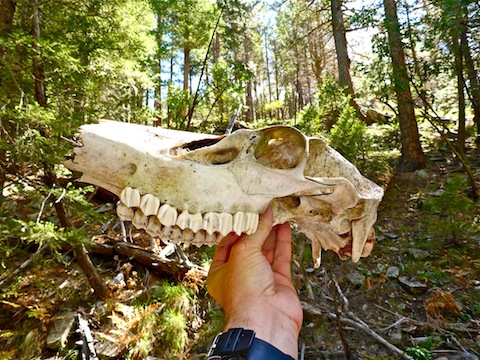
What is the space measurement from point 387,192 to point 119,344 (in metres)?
6.60

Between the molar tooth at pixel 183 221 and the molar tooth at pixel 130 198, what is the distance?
0.73 feet

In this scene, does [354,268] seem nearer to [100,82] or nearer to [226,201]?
[226,201]

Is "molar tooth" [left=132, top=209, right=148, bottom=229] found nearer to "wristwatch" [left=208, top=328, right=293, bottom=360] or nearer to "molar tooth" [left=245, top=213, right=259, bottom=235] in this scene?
"molar tooth" [left=245, top=213, right=259, bottom=235]

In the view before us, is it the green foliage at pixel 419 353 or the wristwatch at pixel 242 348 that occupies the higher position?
the wristwatch at pixel 242 348

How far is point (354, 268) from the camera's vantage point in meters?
5.02

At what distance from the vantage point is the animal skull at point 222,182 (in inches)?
62.4

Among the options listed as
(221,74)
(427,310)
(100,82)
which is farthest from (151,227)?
(221,74)

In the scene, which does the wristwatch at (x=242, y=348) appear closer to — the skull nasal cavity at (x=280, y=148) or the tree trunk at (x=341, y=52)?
the skull nasal cavity at (x=280, y=148)

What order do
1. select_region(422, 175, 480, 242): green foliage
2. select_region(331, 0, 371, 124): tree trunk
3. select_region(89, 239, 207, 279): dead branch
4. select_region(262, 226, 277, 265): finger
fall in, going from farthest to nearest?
select_region(331, 0, 371, 124): tree trunk < select_region(422, 175, 480, 242): green foliage < select_region(89, 239, 207, 279): dead branch < select_region(262, 226, 277, 265): finger

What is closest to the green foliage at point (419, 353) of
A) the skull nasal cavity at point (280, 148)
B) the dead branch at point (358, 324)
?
the dead branch at point (358, 324)

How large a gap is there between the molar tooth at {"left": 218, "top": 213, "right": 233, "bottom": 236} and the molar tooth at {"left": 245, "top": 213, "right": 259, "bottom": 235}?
122 millimetres

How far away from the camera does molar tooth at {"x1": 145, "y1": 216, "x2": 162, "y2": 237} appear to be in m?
1.55

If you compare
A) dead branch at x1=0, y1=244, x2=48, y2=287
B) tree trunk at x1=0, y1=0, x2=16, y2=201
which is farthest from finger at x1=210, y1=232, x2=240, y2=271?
dead branch at x1=0, y1=244, x2=48, y2=287

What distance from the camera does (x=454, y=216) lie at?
18.3 feet
